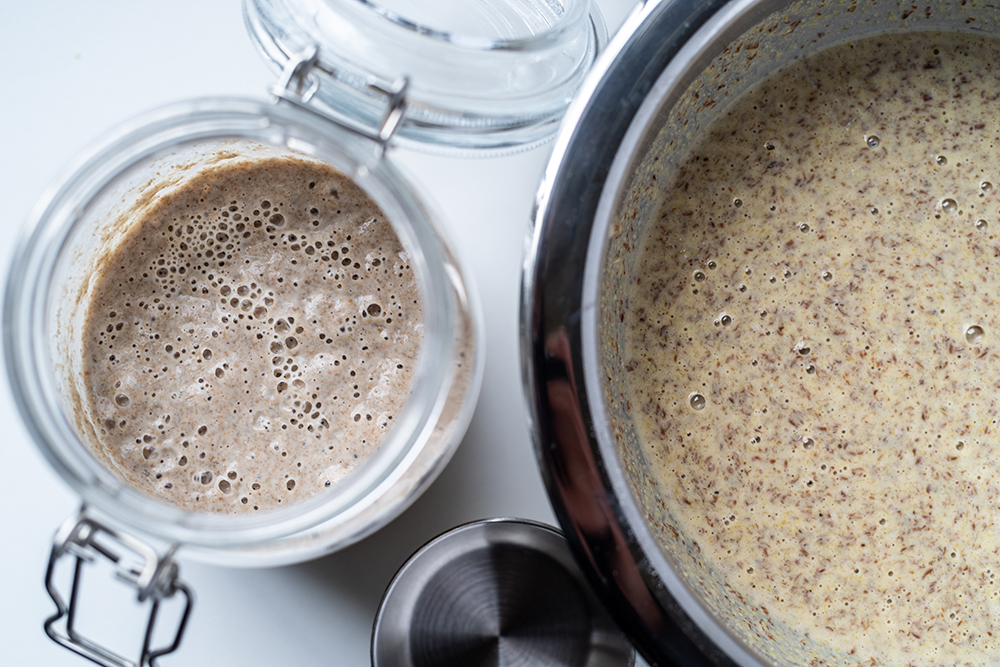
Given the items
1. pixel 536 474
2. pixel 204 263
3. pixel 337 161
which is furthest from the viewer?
pixel 536 474

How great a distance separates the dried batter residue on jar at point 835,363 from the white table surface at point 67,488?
0.51 ft

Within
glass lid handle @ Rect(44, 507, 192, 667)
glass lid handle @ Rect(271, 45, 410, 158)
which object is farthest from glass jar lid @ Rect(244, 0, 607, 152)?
glass lid handle @ Rect(44, 507, 192, 667)

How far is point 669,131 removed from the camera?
71 cm

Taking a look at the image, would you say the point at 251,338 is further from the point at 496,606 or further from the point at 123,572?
the point at 496,606

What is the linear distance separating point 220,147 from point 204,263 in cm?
11

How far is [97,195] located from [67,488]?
1.22 feet

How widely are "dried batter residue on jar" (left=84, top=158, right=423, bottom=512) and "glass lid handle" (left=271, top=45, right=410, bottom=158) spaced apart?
108mm

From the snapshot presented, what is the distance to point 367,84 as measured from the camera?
59cm

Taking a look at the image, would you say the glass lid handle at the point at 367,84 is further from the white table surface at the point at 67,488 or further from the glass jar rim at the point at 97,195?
the white table surface at the point at 67,488

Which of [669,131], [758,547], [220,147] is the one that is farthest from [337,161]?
[758,547]

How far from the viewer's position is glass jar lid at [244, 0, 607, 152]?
59cm

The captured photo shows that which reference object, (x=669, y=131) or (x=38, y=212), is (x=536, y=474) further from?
(x=38, y=212)

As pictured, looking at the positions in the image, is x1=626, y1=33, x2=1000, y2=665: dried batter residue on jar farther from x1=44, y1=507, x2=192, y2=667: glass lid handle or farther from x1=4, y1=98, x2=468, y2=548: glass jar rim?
x1=44, y1=507, x2=192, y2=667: glass lid handle

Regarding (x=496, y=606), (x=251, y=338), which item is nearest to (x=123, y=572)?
(x=251, y=338)
